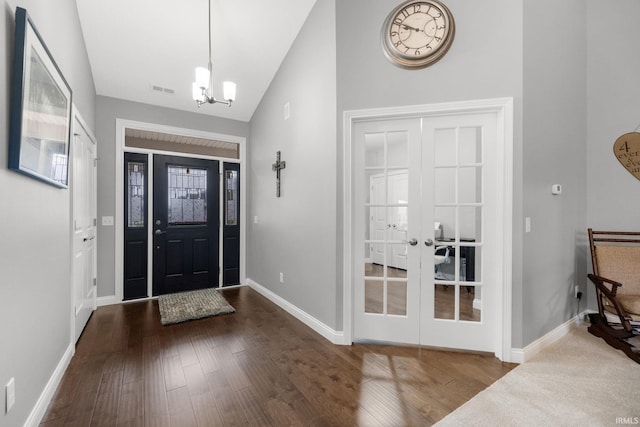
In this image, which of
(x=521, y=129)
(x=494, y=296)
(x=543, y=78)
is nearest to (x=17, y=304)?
(x=494, y=296)

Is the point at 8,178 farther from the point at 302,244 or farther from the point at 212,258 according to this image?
the point at 212,258

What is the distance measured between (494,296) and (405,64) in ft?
6.84

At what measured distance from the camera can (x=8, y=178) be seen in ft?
4.17

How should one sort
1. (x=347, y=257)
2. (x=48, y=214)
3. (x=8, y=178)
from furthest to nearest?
(x=347, y=257) → (x=48, y=214) → (x=8, y=178)

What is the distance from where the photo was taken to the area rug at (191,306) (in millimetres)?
3094

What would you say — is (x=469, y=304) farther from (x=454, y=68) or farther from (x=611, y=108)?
(x=611, y=108)

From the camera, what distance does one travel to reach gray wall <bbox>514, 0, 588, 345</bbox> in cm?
222

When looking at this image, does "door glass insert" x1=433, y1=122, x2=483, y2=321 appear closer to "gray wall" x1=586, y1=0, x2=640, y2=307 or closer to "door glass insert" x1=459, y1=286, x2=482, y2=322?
"door glass insert" x1=459, y1=286, x2=482, y2=322

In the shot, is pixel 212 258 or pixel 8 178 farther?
pixel 212 258

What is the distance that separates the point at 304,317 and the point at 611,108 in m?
3.91

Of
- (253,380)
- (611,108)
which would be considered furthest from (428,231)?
(611,108)

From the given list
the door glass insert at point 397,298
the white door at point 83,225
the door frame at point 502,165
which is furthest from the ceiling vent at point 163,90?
the door glass insert at point 397,298

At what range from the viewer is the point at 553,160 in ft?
8.11

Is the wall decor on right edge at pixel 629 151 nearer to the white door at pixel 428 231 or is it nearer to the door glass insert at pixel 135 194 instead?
the white door at pixel 428 231
